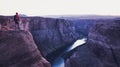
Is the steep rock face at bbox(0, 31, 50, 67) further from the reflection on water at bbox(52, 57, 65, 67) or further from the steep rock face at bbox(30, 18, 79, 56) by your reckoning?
the steep rock face at bbox(30, 18, 79, 56)

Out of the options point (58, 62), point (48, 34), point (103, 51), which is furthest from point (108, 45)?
point (48, 34)

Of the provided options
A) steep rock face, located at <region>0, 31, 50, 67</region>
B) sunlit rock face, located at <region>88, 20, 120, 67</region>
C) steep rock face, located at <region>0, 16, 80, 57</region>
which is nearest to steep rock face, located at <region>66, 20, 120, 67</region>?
sunlit rock face, located at <region>88, 20, 120, 67</region>

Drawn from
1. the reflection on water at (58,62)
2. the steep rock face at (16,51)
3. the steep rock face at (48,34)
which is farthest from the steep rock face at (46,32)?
the steep rock face at (16,51)

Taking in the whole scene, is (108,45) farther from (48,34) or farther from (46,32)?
(46,32)

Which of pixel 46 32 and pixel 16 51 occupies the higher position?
pixel 16 51

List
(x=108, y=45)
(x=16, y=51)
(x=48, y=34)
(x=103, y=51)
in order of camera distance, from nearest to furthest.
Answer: (x=16, y=51) → (x=108, y=45) → (x=103, y=51) → (x=48, y=34)

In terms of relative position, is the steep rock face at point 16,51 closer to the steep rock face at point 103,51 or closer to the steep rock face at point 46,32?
the steep rock face at point 103,51

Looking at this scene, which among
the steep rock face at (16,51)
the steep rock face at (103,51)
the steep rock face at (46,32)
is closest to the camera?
the steep rock face at (16,51)
